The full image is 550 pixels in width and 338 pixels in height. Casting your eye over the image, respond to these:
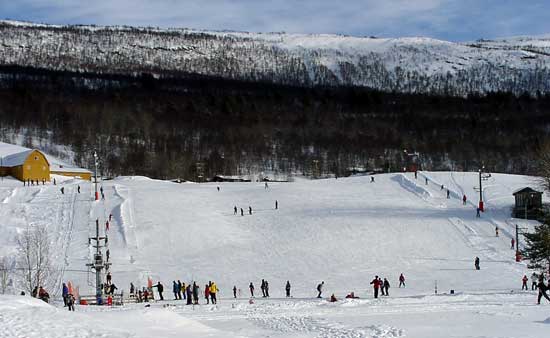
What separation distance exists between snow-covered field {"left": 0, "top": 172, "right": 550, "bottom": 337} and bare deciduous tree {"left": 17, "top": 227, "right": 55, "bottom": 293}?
70 centimetres

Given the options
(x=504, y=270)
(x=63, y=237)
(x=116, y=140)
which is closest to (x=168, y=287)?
(x=63, y=237)

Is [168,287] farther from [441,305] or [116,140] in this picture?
[116,140]

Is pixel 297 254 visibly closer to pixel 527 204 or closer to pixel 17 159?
pixel 527 204

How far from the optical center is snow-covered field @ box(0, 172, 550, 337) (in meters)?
16.8

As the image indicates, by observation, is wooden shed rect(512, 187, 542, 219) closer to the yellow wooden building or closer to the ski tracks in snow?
the ski tracks in snow

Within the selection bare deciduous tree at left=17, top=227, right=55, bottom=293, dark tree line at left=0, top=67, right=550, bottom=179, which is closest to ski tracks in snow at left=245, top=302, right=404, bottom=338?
bare deciduous tree at left=17, top=227, right=55, bottom=293

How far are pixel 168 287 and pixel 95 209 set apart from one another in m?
18.4

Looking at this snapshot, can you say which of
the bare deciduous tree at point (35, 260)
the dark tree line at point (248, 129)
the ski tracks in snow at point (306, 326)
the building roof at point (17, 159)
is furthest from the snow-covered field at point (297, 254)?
the dark tree line at point (248, 129)

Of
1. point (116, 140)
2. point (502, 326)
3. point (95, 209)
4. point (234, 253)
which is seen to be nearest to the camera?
point (502, 326)

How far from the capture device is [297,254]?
3728 cm

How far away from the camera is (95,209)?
4794 cm

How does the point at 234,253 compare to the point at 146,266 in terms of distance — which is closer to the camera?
the point at 146,266

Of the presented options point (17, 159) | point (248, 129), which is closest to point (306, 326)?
point (17, 159)

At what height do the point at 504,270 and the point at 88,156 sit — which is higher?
the point at 88,156
